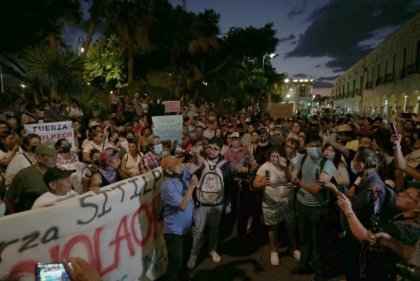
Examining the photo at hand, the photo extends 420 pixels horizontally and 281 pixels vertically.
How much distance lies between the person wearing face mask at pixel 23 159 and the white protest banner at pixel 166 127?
3.20 meters

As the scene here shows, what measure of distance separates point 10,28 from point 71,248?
2093 cm

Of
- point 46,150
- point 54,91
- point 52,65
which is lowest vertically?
point 46,150

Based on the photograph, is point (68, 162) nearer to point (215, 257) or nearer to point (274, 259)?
point (215, 257)

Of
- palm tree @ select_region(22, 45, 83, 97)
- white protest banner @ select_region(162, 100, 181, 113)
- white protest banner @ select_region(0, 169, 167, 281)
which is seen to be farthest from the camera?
white protest banner @ select_region(162, 100, 181, 113)

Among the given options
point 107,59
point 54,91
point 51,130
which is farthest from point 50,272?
point 107,59

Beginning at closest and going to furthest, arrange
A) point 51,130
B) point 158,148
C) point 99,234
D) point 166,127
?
1. point 99,234
2. point 51,130
3. point 158,148
4. point 166,127

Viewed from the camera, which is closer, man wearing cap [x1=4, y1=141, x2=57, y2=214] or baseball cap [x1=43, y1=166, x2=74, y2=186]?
baseball cap [x1=43, y1=166, x2=74, y2=186]

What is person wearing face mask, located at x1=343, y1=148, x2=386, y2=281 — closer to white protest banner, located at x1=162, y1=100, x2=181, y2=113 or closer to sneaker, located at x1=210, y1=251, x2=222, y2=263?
sneaker, located at x1=210, y1=251, x2=222, y2=263

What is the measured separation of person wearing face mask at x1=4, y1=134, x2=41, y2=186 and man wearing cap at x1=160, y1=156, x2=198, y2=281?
1972 mm

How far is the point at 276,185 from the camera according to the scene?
5.05 m

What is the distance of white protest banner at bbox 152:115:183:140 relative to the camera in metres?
7.88

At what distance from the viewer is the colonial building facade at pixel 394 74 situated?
27.4 metres

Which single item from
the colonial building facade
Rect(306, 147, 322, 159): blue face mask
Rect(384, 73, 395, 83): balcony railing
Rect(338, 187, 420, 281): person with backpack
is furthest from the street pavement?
Rect(384, 73, 395, 83): balcony railing

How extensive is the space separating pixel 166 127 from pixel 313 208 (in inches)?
171
